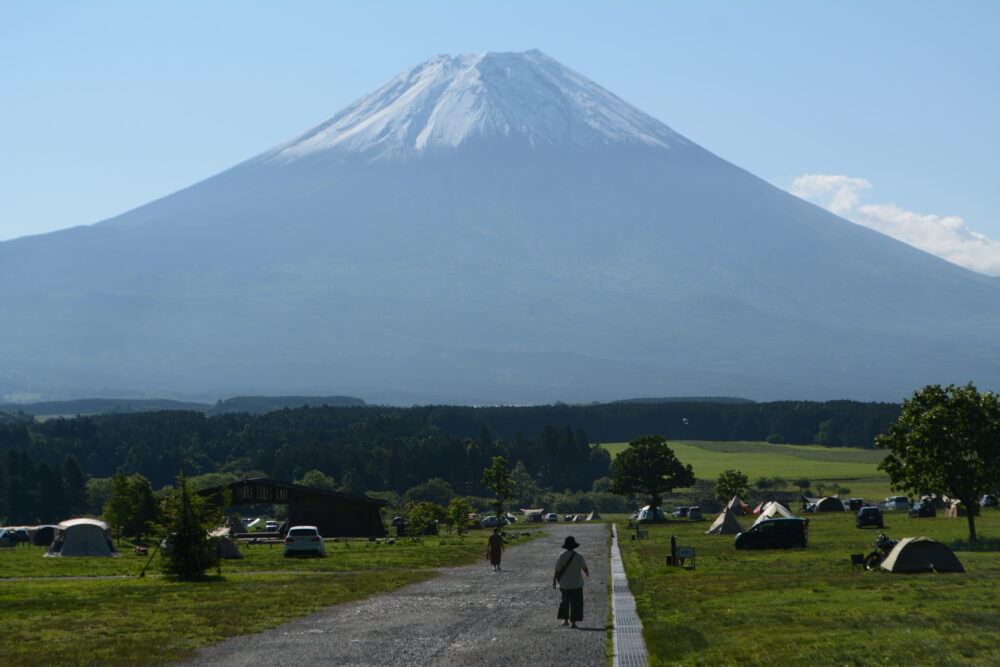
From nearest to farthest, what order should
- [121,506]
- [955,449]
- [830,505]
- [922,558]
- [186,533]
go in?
[922,558], [186,533], [955,449], [121,506], [830,505]

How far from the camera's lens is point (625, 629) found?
20.9 metres

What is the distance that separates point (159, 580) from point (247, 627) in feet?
44.9

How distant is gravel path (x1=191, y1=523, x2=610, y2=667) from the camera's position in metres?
17.7

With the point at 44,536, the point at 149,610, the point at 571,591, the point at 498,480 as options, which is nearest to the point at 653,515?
the point at 498,480

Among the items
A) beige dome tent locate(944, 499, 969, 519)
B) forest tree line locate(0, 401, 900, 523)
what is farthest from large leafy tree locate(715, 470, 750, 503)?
forest tree line locate(0, 401, 900, 523)

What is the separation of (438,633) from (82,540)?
39876 millimetres

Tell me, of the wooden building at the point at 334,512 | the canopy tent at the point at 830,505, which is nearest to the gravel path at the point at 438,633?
the wooden building at the point at 334,512

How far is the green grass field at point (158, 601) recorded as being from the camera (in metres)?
19.2

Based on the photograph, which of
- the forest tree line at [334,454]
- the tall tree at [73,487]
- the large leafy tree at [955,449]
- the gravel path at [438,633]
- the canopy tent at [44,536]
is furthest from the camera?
the forest tree line at [334,454]

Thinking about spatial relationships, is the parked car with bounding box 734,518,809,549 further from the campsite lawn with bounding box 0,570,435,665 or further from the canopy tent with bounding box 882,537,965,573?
the campsite lawn with bounding box 0,570,435,665

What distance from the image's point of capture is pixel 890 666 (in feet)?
52.5

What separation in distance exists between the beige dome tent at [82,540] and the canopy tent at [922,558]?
37.1 m

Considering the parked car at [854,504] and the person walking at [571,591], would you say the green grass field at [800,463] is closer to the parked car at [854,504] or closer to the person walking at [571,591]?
the parked car at [854,504]

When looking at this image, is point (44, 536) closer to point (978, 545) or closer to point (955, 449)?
point (955, 449)
